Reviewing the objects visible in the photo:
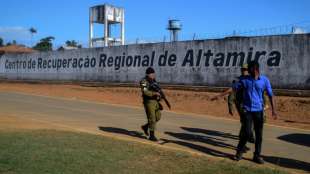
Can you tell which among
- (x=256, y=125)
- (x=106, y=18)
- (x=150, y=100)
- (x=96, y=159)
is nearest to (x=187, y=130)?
(x=150, y=100)

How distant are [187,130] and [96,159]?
5.46m

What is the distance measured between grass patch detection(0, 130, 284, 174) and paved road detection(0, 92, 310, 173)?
1.08 metres

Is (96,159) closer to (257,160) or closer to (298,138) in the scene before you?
(257,160)

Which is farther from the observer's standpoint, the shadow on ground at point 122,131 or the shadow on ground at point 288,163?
the shadow on ground at point 122,131

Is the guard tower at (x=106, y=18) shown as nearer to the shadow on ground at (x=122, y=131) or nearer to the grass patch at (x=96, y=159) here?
the shadow on ground at (x=122, y=131)

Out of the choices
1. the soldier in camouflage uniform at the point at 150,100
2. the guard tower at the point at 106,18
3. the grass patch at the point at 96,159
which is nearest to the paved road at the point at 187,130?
the soldier in camouflage uniform at the point at 150,100

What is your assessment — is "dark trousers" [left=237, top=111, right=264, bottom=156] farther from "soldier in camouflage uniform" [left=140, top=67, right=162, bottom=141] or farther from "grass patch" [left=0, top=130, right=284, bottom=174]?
"soldier in camouflage uniform" [left=140, top=67, right=162, bottom=141]

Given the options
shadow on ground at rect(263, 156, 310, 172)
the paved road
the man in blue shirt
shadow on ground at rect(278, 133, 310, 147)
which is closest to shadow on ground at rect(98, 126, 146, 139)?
the paved road

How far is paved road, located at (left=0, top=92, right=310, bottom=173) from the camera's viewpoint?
10062 mm

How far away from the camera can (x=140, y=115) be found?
57.9 feet

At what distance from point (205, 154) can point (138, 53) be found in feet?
75.9

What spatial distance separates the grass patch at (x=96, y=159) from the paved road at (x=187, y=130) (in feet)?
3.54

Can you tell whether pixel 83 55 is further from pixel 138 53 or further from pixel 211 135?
pixel 211 135

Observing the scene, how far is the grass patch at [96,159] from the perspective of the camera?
7711 millimetres
